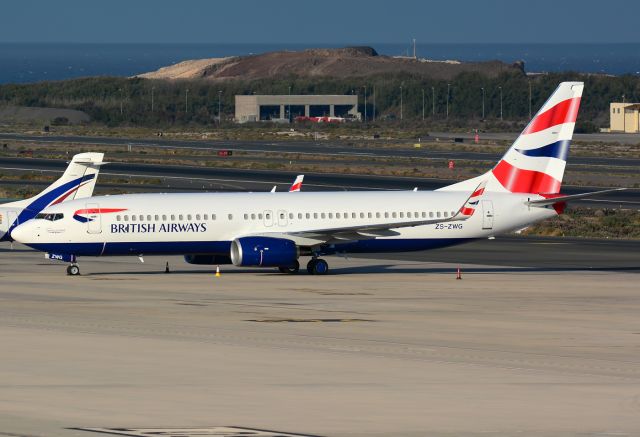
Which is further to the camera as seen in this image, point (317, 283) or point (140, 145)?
point (140, 145)

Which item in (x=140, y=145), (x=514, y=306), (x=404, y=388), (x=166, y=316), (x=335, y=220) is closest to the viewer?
(x=404, y=388)

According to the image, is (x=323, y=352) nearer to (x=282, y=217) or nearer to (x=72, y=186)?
(x=282, y=217)

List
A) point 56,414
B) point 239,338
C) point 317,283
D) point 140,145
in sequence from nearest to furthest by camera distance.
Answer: point 56,414 < point 239,338 < point 317,283 < point 140,145

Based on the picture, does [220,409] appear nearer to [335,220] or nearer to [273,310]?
[273,310]

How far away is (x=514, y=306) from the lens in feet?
155

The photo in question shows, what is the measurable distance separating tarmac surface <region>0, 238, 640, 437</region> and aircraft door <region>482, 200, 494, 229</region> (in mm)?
2217

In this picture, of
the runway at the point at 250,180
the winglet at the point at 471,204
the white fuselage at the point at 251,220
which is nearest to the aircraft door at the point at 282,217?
the white fuselage at the point at 251,220

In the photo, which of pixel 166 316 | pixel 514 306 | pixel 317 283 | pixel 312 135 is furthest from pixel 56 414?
pixel 312 135

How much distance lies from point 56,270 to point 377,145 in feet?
379

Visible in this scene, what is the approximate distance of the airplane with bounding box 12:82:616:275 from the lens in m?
57.7

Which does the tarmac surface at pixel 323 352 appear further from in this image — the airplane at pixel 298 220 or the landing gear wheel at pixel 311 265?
the airplane at pixel 298 220

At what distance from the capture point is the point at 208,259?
59.5m

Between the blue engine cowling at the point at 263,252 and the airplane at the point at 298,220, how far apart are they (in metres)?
0.04

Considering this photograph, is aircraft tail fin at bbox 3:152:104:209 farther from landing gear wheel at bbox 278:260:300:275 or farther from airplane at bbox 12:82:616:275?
landing gear wheel at bbox 278:260:300:275
